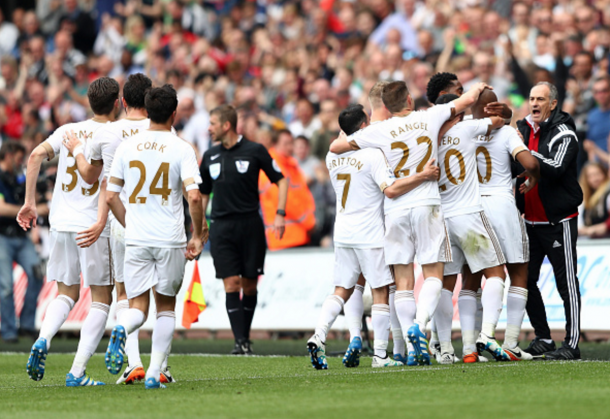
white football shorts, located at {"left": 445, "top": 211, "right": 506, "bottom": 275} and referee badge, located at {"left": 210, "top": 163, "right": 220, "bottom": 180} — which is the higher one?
referee badge, located at {"left": 210, "top": 163, "right": 220, "bottom": 180}

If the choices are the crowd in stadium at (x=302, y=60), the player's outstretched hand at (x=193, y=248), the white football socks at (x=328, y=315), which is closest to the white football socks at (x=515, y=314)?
the white football socks at (x=328, y=315)

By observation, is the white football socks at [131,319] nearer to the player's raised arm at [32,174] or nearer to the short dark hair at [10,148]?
the player's raised arm at [32,174]

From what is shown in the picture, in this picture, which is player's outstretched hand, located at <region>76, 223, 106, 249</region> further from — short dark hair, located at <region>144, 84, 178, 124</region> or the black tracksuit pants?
the black tracksuit pants

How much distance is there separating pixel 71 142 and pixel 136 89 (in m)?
0.73

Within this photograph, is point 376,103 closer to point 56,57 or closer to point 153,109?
point 153,109

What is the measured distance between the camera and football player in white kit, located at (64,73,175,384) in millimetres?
8477

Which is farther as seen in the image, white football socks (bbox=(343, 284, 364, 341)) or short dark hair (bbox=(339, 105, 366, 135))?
white football socks (bbox=(343, 284, 364, 341))

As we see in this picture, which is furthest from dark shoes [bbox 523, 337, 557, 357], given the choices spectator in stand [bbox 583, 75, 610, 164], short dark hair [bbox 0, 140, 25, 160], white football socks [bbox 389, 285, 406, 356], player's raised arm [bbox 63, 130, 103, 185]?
short dark hair [bbox 0, 140, 25, 160]

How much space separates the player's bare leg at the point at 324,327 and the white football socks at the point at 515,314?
1530mm

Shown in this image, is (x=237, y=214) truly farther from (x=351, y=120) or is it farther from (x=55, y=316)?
(x=55, y=316)

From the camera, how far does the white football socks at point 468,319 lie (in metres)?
9.71

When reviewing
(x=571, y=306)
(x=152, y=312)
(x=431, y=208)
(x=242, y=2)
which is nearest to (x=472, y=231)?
(x=431, y=208)

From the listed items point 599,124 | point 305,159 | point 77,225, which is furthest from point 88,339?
point 599,124

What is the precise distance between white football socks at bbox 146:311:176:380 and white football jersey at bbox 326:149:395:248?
225cm
